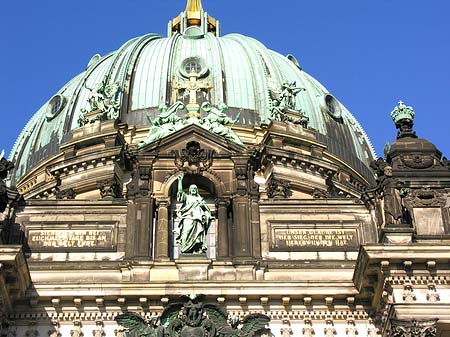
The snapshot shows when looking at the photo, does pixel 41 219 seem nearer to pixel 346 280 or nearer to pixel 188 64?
pixel 346 280

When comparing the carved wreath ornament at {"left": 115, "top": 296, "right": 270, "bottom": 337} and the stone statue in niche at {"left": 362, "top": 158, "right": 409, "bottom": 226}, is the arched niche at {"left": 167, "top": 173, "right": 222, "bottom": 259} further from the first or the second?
the stone statue in niche at {"left": 362, "top": 158, "right": 409, "bottom": 226}

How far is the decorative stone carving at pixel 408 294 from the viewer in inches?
1003

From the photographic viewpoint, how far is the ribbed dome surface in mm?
42781

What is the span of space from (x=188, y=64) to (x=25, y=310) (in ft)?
65.5

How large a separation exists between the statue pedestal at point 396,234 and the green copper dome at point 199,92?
15.6 meters

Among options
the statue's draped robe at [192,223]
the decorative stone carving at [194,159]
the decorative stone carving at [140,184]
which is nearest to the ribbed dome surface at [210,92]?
the decorative stone carving at [194,159]

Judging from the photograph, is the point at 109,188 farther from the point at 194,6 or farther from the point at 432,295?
the point at 194,6

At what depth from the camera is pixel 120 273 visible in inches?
1085

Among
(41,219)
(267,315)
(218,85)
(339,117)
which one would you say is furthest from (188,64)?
(267,315)

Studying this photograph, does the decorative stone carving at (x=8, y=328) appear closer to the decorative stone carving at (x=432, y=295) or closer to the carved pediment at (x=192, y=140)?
the carved pediment at (x=192, y=140)

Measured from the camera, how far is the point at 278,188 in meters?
36.8

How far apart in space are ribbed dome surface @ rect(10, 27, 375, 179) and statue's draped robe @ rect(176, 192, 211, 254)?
12.9 m

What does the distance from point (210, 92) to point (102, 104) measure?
4935mm

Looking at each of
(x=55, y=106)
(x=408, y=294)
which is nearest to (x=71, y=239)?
(x=408, y=294)
